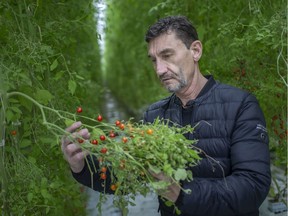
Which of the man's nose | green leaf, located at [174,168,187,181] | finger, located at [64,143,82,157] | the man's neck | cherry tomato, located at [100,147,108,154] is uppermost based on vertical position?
the man's nose

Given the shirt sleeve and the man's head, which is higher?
the man's head

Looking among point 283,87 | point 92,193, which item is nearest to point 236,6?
point 283,87

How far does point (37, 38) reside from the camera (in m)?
2.61

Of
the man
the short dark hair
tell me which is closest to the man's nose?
the man

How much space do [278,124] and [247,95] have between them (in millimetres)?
1608

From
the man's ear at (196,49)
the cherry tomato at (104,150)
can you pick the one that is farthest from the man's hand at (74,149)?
the man's ear at (196,49)

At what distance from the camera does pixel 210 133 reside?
79.8 inches

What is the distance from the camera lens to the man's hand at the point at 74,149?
1528mm

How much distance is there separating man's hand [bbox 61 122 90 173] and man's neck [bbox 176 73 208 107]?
2.18 ft

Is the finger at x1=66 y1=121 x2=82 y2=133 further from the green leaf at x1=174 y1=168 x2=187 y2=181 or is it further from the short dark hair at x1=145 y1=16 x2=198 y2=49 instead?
the short dark hair at x1=145 y1=16 x2=198 y2=49

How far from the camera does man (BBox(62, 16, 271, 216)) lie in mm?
1763

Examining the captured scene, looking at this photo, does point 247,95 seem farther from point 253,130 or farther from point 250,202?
point 250,202

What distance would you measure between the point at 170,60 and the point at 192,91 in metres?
0.25

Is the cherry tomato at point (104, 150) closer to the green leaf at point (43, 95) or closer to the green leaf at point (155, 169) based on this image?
the green leaf at point (155, 169)
